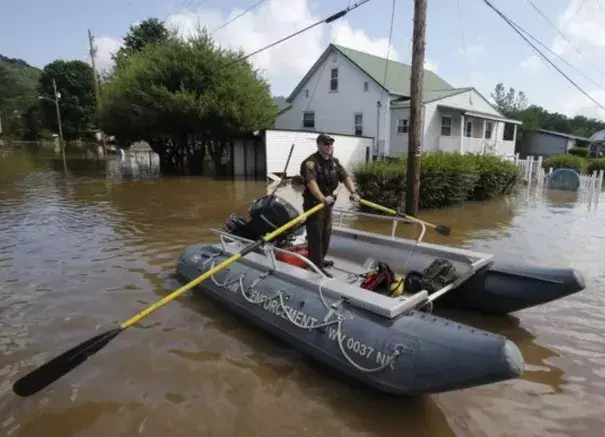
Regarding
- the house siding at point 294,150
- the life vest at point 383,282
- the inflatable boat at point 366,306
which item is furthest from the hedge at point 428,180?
the house siding at point 294,150

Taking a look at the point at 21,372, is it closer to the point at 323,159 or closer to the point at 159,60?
the point at 323,159

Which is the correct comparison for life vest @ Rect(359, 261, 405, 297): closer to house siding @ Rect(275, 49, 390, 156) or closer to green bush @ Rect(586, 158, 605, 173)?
house siding @ Rect(275, 49, 390, 156)

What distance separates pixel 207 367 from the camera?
12.8ft

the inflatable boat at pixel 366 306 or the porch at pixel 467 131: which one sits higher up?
the porch at pixel 467 131

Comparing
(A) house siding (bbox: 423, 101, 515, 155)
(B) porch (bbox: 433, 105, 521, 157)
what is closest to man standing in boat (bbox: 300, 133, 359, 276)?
(B) porch (bbox: 433, 105, 521, 157)

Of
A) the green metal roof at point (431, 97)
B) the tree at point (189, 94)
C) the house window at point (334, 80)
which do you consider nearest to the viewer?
the tree at point (189, 94)

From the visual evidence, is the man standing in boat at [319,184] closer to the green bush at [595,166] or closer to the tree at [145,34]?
the green bush at [595,166]

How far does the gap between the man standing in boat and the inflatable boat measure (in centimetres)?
33

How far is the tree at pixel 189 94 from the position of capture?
19.5 metres

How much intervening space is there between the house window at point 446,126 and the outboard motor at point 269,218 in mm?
20089

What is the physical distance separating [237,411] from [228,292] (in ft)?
5.65

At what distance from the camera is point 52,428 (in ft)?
10.2

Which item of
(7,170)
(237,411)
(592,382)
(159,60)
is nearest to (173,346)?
(237,411)

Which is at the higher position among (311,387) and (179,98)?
(179,98)
